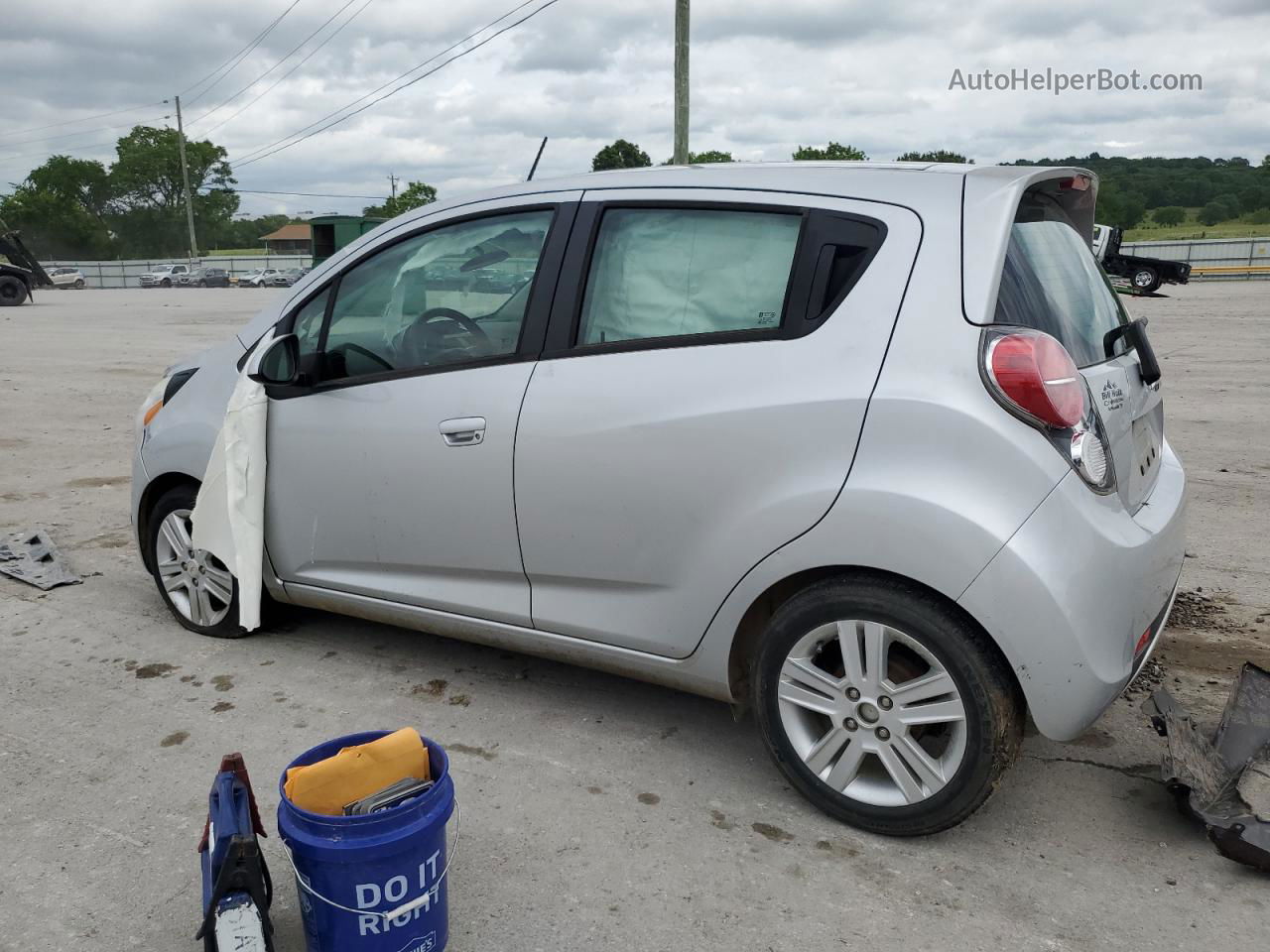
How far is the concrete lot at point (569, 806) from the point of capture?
2520 mm

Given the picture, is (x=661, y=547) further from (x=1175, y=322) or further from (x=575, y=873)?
(x=1175, y=322)

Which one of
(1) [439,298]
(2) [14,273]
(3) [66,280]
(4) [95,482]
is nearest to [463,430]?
(1) [439,298]

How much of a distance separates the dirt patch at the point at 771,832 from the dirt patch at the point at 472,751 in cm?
88

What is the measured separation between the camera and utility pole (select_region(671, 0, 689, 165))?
61.5ft

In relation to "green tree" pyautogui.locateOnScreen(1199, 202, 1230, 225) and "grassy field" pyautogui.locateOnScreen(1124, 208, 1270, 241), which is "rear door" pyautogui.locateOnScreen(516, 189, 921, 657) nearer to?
"grassy field" pyautogui.locateOnScreen(1124, 208, 1270, 241)

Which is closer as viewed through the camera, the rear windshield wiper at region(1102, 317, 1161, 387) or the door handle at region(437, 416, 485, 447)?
the rear windshield wiper at region(1102, 317, 1161, 387)

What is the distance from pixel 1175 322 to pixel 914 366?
1853 cm

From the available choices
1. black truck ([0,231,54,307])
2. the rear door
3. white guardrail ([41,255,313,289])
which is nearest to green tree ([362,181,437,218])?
white guardrail ([41,255,313,289])

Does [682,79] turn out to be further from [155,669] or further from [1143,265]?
[155,669]

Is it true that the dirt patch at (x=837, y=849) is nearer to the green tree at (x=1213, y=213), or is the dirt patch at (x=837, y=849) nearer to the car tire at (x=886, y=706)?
the car tire at (x=886, y=706)

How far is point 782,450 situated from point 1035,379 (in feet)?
2.14

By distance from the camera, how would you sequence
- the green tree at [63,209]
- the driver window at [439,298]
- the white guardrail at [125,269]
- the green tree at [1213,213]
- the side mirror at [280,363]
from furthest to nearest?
1. the green tree at [63,209]
2. the green tree at [1213,213]
3. the white guardrail at [125,269]
4. the side mirror at [280,363]
5. the driver window at [439,298]

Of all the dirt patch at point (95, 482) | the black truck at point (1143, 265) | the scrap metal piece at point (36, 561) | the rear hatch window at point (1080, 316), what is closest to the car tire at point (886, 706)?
the rear hatch window at point (1080, 316)

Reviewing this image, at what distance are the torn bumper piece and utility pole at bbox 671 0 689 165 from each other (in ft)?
57.0
